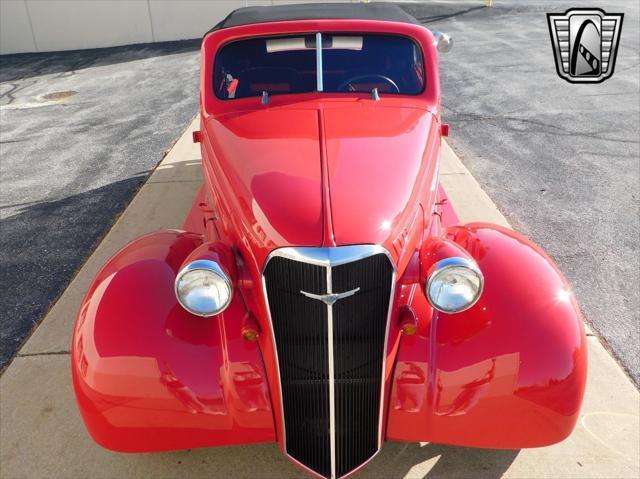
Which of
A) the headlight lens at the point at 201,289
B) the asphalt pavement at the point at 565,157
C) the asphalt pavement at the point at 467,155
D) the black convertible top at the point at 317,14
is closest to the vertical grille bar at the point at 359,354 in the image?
the headlight lens at the point at 201,289

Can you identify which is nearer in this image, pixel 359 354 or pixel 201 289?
pixel 201 289

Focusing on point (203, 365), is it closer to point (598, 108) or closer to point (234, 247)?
point (234, 247)

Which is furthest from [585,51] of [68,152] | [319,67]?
[319,67]

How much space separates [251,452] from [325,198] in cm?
147

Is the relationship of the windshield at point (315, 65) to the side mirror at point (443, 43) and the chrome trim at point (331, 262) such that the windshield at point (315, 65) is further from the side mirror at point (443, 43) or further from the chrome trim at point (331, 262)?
the chrome trim at point (331, 262)

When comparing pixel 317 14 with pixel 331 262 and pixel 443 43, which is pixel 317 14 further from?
pixel 331 262

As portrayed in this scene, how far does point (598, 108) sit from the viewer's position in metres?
8.35

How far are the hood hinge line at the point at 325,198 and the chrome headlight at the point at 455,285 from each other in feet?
1.51

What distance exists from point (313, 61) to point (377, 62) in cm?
Result: 44

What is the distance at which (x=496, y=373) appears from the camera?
2.32m

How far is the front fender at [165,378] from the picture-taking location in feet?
7.68

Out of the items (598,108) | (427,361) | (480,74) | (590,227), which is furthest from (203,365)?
(480,74)

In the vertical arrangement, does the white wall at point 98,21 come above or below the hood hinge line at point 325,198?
below

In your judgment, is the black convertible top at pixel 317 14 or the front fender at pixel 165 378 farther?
the black convertible top at pixel 317 14
